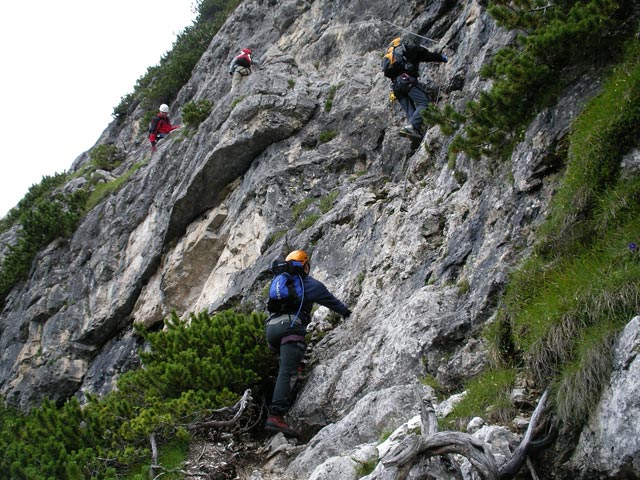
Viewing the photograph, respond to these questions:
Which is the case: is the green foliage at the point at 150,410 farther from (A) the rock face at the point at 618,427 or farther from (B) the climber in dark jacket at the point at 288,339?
(A) the rock face at the point at 618,427

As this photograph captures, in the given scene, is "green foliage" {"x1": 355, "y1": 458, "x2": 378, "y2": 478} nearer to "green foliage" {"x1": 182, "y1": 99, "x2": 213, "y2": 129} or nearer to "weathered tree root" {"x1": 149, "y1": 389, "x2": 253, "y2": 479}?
"weathered tree root" {"x1": 149, "y1": 389, "x2": 253, "y2": 479}

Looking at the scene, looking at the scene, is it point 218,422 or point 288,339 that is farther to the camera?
point 288,339

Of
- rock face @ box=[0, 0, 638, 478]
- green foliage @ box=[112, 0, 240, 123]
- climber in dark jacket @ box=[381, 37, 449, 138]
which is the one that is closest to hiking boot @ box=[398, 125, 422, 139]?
climber in dark jacket @ box=[381, 37, 449, 138]

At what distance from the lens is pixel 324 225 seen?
11484 millimetres

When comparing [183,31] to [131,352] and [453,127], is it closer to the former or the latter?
[131,352]

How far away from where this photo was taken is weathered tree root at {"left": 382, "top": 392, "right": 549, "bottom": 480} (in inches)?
157

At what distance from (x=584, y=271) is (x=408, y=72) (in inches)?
308

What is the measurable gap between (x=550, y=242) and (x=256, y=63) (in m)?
14.6

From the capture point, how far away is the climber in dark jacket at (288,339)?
7.72 metres

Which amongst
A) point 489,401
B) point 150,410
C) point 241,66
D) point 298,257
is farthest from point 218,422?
point 241,66

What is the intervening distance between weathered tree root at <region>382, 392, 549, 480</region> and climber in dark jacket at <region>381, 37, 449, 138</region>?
8138 millimetres

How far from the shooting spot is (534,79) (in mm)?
7199

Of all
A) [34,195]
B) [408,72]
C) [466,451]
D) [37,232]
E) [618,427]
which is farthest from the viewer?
[34,195]

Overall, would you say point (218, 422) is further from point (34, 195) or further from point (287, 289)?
point (34, 195)
